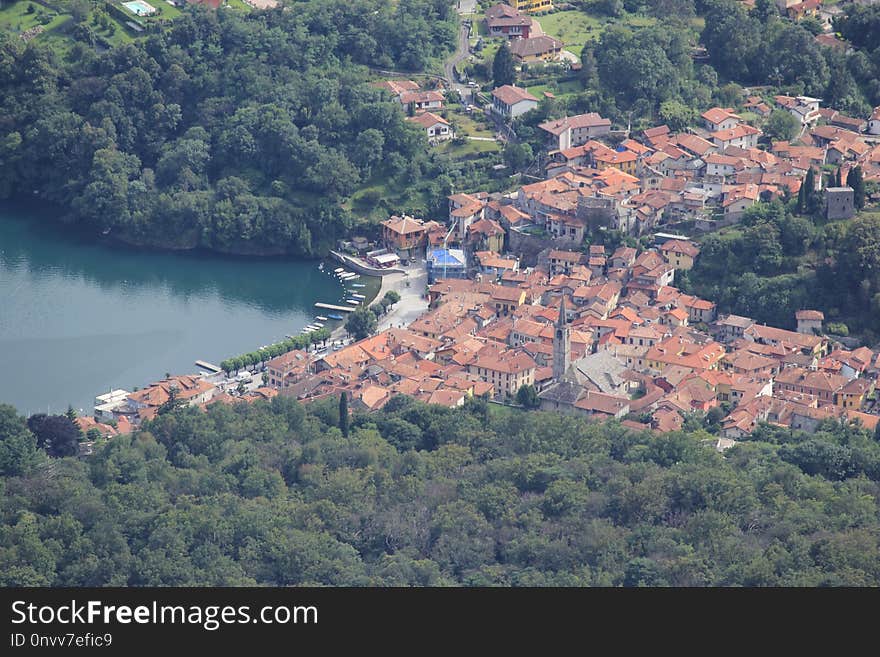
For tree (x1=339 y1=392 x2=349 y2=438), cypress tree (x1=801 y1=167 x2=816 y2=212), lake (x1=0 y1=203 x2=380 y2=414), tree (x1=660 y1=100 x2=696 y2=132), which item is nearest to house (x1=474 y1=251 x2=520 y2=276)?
lake (x1=0 y1=203 x2=380 y2=414)

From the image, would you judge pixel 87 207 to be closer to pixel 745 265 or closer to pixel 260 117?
pixel 260 117

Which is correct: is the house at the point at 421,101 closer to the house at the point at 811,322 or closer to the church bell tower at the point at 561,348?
the church bell tower at the point at 561,348

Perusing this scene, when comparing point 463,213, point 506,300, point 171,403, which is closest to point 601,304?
point 506,300

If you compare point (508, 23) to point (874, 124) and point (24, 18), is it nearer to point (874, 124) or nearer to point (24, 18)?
point (874, 124)

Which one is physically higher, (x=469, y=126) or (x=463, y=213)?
(x=469, y=126)

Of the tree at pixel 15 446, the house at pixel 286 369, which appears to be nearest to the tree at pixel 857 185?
the house at pixel 286 369

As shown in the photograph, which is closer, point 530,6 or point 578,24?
point 578,24
